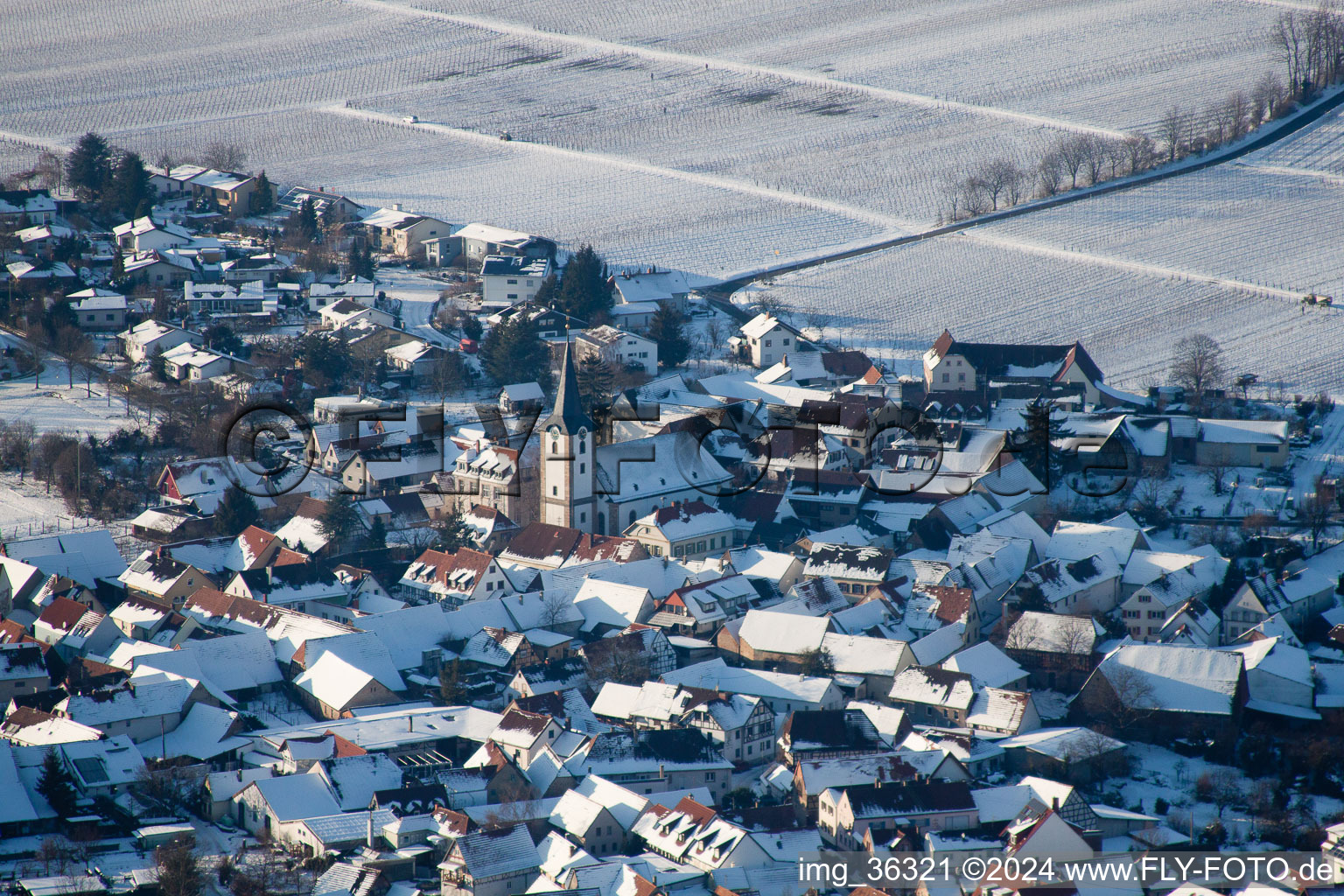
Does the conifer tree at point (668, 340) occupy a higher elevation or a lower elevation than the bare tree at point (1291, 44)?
lower

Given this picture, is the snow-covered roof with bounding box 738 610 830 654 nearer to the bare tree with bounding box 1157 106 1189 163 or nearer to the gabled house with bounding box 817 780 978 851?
the gabled house with bounding box 817 780 978 851

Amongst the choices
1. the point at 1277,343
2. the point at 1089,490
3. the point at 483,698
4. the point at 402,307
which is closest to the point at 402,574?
the point at 483,698

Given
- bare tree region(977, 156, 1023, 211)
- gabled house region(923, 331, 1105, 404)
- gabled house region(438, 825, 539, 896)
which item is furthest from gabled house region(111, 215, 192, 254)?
gabled house region(438, 825, 539, 896)

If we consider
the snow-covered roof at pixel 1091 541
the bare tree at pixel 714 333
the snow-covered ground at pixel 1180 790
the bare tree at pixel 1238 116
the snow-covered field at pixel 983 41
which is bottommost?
Answer: the snow-covered ground at pixel 1180 790

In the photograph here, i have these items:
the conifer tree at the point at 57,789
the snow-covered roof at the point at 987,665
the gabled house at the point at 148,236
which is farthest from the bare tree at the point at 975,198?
the conifer tree at the point at 57,789

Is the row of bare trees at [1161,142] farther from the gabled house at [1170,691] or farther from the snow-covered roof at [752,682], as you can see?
the snow-covered roof at [752,682]
